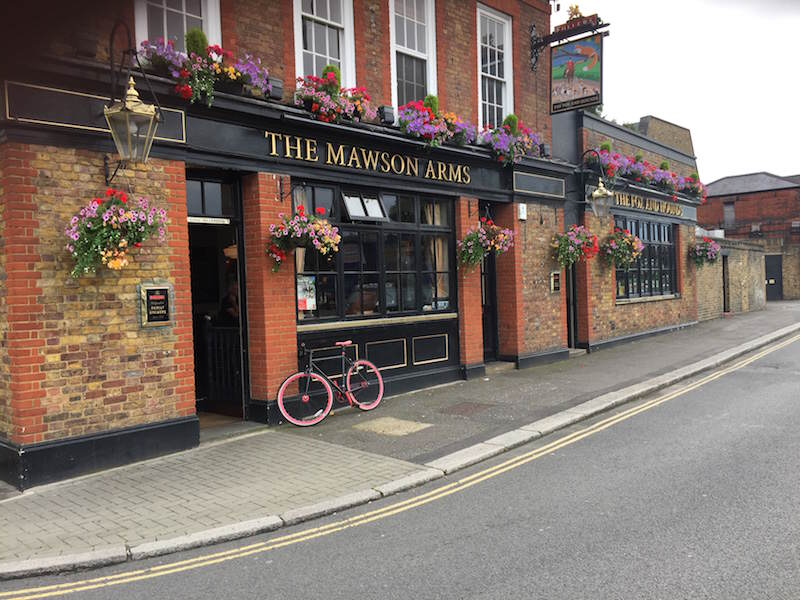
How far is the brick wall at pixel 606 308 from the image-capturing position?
15.3 metres

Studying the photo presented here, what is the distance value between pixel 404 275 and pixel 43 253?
5665mm

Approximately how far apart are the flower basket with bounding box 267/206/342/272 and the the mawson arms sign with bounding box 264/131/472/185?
3.01 feet

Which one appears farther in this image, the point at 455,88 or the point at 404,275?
the point at 455,88

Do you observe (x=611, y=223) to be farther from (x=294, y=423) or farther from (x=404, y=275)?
(x=294, y=423)

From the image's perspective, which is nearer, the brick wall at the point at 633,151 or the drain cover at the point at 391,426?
the drain cover at the point at 391,426

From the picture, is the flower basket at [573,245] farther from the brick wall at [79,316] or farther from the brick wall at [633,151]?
the brick wall at [79,316]

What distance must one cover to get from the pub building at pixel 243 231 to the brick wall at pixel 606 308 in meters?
1.65

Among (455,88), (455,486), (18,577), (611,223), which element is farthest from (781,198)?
(18,577)

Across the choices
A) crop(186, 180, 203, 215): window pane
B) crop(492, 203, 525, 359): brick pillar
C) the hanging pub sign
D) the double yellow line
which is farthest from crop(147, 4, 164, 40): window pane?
the hanging pub sign

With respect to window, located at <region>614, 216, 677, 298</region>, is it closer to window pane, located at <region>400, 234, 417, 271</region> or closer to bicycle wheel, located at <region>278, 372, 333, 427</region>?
window pane, located at <region>400, 234, 417, 271</region>

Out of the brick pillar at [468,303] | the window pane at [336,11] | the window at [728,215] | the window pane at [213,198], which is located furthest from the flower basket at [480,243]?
the window at [728,215]

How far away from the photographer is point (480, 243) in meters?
11.3

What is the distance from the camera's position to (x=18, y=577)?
173 inches

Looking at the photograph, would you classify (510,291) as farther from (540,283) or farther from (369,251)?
(369,251)
